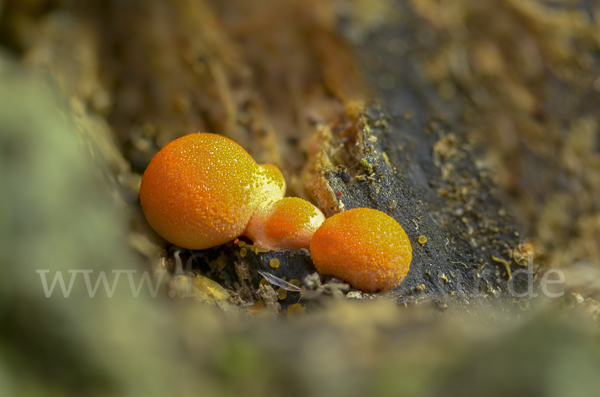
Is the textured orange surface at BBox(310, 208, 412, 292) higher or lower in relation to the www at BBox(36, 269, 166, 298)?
higher

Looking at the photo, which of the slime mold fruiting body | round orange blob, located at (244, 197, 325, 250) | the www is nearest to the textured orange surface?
round orange blob, located at (244, 197, 325, 250)

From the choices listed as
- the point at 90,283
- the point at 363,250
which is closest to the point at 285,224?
the point at 363,250

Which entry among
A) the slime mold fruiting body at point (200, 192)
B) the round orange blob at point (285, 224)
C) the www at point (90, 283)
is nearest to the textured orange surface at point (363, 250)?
Answer: the round orange blob at point (285, 224)

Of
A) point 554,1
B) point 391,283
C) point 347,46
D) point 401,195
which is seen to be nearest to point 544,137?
point 554,1

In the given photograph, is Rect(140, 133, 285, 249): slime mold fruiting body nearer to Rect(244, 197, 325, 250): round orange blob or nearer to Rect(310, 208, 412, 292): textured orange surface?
Rect(244, 197, 325, 250): round orange blob

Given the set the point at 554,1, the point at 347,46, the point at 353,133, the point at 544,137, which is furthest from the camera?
the point at 554,1

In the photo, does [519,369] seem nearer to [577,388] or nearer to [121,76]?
[577,388]
